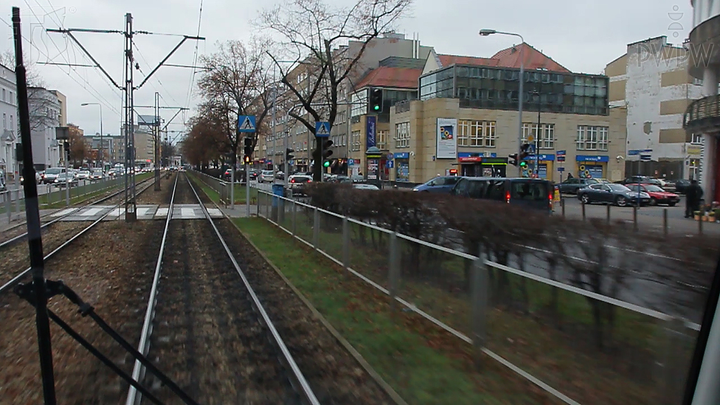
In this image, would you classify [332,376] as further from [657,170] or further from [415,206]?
[415,206]

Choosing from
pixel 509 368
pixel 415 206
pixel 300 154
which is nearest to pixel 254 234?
pixel 415 206

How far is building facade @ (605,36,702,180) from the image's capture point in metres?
3.36

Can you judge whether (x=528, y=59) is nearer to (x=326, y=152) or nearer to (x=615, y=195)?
(x=615, y=195)

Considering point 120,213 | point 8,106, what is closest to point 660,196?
point 8,106

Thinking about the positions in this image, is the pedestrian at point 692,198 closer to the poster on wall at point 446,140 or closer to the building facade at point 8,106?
the building facade at point 8,106

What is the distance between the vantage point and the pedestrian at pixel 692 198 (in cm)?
364

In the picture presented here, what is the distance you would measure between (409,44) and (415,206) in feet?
150

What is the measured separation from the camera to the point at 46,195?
87.5 feet

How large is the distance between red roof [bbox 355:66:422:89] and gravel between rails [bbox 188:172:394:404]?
51.5m

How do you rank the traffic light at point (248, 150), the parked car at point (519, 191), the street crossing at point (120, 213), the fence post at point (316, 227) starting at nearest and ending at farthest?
the fence post at point (316, 227) → the parked car at point (519, 191) → the street crossing at point (120, 213) → the traffic light at point (248, 150)

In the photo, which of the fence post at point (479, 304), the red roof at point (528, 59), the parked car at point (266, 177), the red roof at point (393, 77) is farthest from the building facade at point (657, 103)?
the parked car at point (266, 177)

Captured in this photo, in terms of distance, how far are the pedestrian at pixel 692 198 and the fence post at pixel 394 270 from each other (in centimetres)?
469

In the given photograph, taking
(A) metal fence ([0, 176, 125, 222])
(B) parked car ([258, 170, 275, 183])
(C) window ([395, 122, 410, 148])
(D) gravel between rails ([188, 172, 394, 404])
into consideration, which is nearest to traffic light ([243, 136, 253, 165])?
(A) metal fence ([0, 176, 125, 222])

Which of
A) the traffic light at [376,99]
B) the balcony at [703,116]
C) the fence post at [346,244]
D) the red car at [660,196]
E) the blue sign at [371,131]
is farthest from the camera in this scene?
the blue sign at [371,131]
